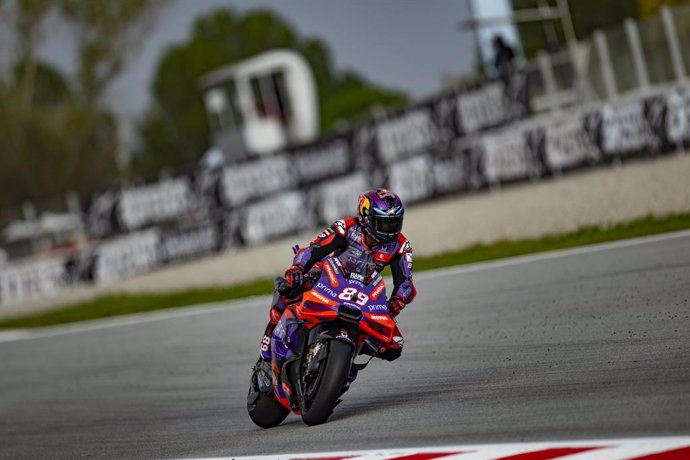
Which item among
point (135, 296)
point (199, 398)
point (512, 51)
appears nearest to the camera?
point (199, 398)

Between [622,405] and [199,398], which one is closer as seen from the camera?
[622,405]

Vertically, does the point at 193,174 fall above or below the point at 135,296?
above

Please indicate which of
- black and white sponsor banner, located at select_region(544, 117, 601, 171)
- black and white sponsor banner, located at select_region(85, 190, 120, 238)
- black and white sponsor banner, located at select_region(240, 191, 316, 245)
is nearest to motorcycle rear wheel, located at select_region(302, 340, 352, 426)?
black and white sponsor banner, located at select_region(544, 117, 601, 171)

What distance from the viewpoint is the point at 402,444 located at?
6.55 metres

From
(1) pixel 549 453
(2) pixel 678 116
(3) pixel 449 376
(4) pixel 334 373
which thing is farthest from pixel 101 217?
(1) pixel 549 453

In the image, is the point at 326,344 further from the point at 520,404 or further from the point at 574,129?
the point at 574,129

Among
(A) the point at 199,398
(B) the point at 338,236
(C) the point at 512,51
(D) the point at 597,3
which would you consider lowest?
(A) the point at 199,398

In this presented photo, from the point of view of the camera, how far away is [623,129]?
22125mm

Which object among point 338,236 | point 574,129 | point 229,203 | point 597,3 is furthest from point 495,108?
point 597,3

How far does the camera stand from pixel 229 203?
2656cm

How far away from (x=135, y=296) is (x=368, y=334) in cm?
1471

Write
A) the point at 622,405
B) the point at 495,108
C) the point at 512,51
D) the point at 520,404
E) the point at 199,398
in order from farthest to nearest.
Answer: the point at 512,51, the point at 495,108, the point at 199,398, the point at 520,404, the point at 622,405

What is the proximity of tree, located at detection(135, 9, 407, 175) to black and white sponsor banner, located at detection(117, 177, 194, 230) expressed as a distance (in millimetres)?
75940

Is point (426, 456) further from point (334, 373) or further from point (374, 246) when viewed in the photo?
point (374, 246)
